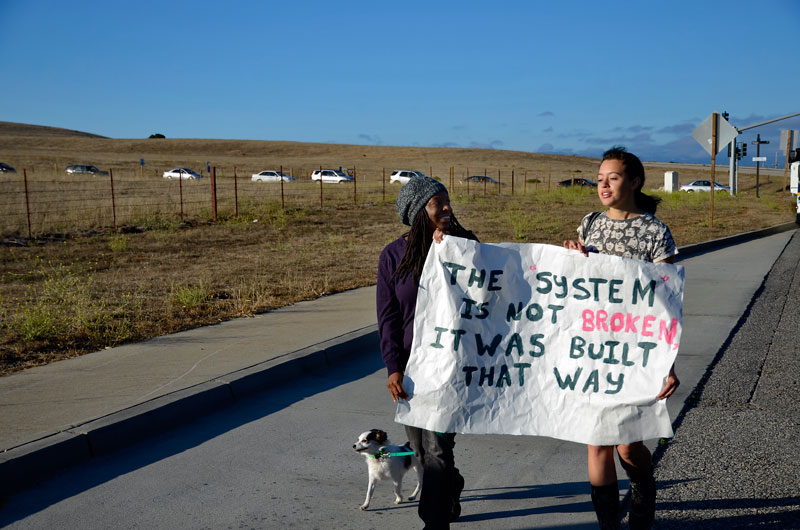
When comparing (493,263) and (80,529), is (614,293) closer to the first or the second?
(493,263)

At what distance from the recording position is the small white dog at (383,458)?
12.6ft

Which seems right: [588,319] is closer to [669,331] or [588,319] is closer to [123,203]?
[669,331]

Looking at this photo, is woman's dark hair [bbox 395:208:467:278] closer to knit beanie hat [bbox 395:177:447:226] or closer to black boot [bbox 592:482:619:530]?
knit beanie hat [bbox 395:177:447:226]

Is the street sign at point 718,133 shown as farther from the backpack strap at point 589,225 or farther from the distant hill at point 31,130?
the distant hill at point 31,130

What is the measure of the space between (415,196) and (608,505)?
1666 millimetres

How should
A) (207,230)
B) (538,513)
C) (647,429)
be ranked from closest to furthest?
1. (647,429)
2. (538,513)
3. (207,230)

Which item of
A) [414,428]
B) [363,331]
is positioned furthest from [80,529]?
[363,331]

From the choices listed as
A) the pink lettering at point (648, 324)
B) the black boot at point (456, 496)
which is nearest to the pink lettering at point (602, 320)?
the pink lettering at point (648, 324)

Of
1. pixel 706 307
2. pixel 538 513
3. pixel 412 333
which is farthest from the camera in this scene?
pixel 706 307

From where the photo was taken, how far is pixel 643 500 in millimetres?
3477

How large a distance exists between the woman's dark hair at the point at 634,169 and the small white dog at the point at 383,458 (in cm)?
172

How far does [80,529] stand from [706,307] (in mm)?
8437

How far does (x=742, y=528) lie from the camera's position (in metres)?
3.70

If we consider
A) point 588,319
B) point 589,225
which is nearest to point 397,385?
point 588,319
